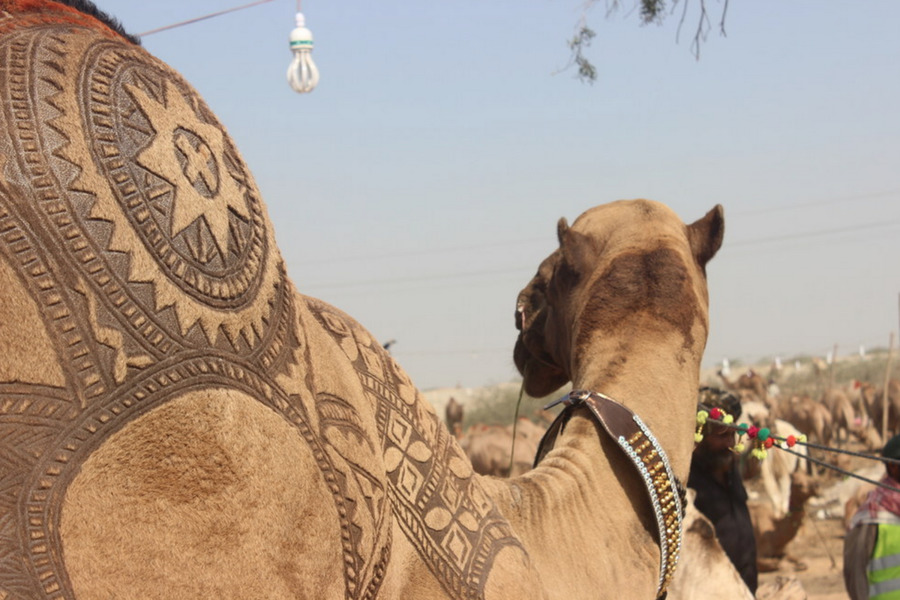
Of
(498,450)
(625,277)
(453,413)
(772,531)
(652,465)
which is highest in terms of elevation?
(625,277)

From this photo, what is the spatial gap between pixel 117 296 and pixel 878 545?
19.9ft

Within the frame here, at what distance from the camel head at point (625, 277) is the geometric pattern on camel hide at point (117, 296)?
4.99 ft

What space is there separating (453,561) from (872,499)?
5.20 metres

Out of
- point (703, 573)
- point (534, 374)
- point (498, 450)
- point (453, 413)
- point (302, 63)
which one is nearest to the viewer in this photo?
point (534, 374)

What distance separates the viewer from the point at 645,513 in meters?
2.97

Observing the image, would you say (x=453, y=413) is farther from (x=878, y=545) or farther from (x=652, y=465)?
(x=652, y=465)

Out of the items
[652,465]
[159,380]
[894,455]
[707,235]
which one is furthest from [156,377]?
[894,455]

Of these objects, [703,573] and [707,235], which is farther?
[703,573]

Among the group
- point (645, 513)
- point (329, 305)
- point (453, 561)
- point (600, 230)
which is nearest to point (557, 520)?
point (645, 513)

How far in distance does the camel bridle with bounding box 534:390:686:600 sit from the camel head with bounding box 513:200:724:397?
0.70 ft

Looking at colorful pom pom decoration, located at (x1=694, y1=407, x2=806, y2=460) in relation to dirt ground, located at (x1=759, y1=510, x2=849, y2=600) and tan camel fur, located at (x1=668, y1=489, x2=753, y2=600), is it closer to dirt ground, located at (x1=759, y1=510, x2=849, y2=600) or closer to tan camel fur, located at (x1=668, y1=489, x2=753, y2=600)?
tan camel fur, located at (x1=668, y1=489, x2=753, y2=600)

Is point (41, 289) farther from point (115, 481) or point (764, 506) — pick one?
point (764, 506)

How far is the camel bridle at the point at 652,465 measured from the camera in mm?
2914

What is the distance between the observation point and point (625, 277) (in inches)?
130
